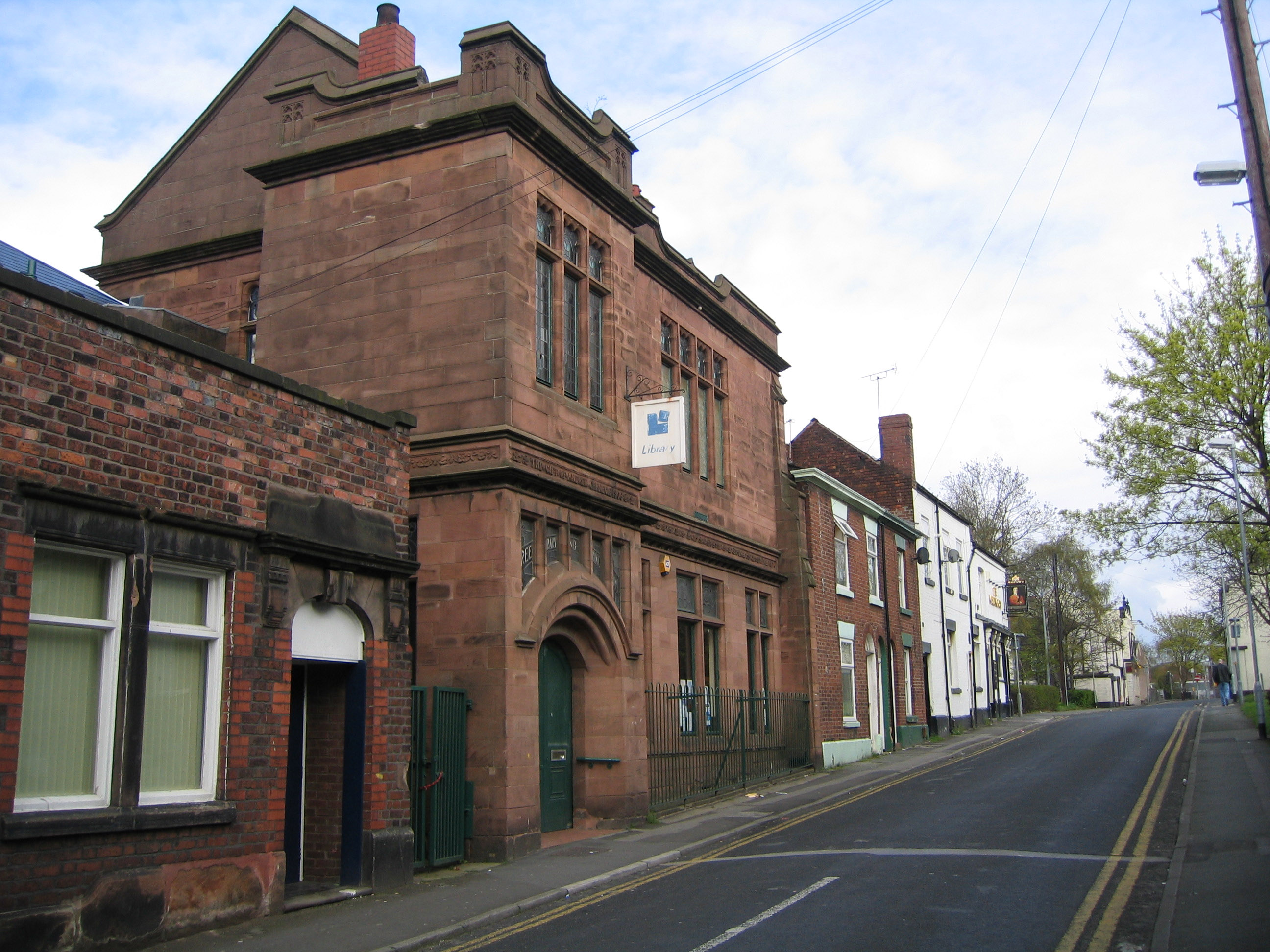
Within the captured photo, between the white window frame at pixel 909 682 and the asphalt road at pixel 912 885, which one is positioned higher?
the white window frame at pixel 909 682

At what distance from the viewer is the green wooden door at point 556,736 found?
1544cm

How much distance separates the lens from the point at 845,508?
2898 centimetres

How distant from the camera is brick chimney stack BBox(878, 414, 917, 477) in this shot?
120 ft

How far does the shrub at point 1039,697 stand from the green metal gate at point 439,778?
47.8 m

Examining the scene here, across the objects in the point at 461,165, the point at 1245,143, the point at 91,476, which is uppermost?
the point at 461,165

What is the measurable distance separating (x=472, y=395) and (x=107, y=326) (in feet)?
19.9

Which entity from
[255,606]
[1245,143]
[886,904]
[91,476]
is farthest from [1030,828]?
[91,476]

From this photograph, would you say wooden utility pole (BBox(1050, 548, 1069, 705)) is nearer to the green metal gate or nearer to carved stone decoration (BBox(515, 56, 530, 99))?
carved stone decoration (BBox(515, 56, 530, 99))

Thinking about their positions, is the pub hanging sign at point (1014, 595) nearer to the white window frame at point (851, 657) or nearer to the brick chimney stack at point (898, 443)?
the brick chimney stack at point (898, 443)

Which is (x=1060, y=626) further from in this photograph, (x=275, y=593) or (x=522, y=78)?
(x=275, y=593)

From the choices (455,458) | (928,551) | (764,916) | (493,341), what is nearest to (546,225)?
(493,341)

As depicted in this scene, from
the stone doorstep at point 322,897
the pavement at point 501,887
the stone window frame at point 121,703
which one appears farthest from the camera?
the stone doorstep at point 322,897

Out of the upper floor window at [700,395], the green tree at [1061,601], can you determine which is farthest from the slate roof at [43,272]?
the green tree at [1061,601]

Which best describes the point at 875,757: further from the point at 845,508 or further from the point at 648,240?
the point at 648,240
